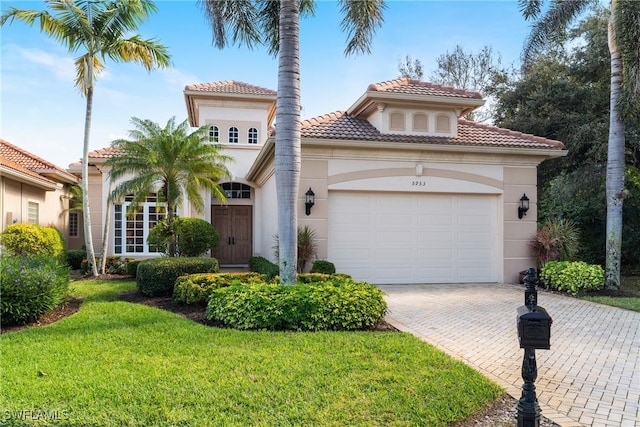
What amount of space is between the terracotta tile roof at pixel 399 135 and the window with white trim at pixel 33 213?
1190 cm

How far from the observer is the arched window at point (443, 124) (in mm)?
12984

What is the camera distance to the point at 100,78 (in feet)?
46.4

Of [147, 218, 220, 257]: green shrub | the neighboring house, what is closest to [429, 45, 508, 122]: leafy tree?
[147, 218, 220, 257]: green shrub

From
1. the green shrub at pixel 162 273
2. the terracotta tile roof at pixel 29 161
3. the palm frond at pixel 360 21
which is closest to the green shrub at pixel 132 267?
the green shrub at pixel 162 273

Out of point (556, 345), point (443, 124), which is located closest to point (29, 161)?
point (443, 124)

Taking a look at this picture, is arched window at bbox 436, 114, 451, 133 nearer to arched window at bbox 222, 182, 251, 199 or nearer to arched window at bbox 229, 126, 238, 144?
arched window at bbox 229, 126, 238, 144

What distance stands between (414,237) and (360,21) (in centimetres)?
622

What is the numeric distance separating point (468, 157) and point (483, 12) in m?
4.22

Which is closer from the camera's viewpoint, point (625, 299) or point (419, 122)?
point (625, 299)

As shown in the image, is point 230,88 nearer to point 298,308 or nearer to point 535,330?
point 298,308

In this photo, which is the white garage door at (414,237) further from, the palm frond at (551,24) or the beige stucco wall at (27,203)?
the beige stucco wall at (27,203)

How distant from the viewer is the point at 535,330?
348 centimetres

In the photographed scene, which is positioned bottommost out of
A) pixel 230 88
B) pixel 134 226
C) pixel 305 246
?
pixel 305 246

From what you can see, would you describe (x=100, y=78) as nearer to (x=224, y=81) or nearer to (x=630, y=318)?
(x=224, y=81)
